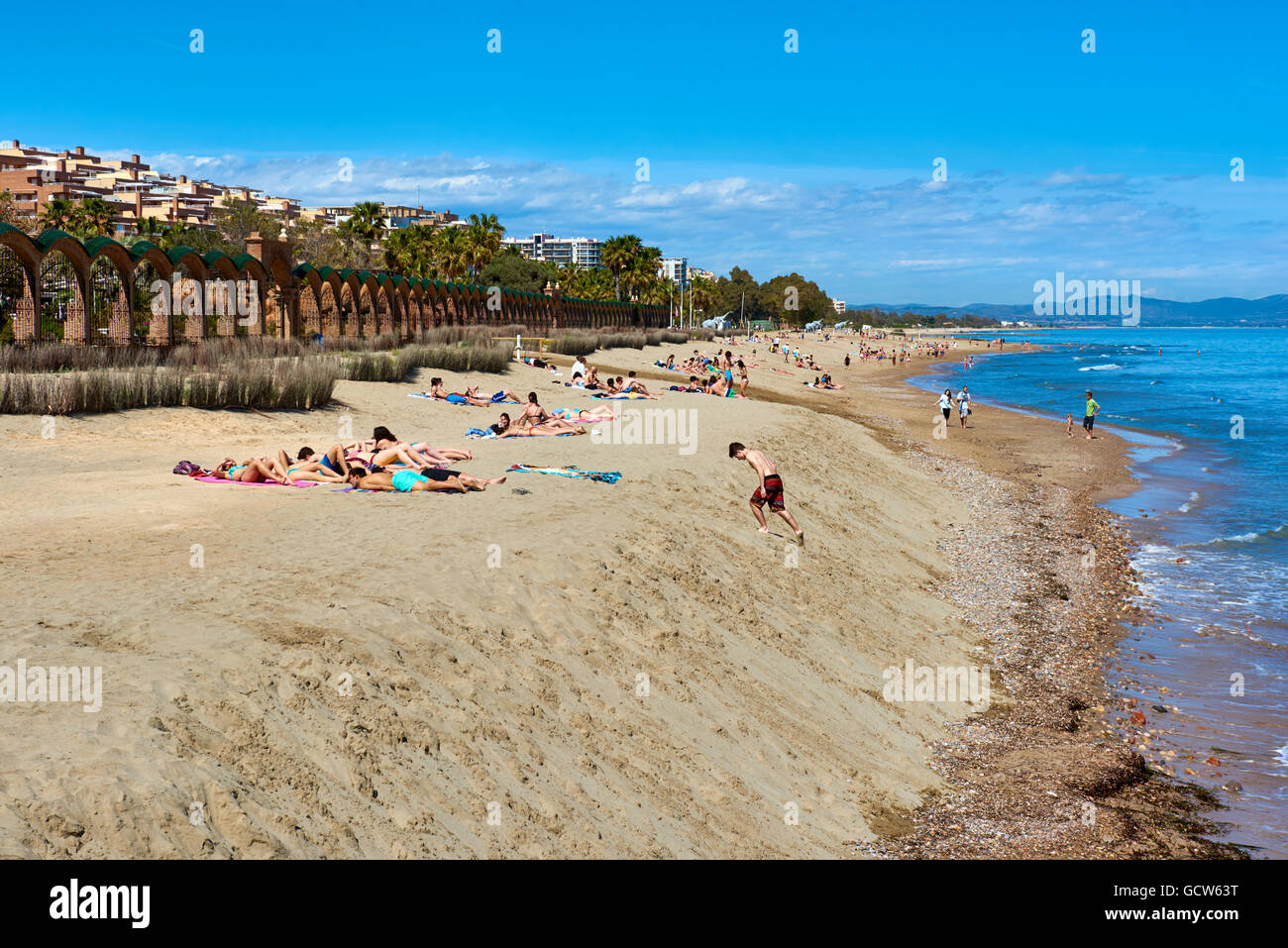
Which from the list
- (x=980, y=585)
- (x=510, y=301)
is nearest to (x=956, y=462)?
(x=980, y=585)

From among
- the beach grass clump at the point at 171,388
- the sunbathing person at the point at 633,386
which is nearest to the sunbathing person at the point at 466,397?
the beach grass clump at the point at 171,388

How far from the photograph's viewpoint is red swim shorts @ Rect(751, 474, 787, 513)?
1298cm

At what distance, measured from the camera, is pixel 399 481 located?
12.1 metres

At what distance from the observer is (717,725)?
7605mm

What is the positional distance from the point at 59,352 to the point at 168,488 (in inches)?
358

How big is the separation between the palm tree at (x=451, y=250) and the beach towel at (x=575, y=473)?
58602 mm

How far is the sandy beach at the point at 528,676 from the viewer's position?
4.91m

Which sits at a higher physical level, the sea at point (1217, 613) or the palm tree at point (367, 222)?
the palm tree at point (367, 222)

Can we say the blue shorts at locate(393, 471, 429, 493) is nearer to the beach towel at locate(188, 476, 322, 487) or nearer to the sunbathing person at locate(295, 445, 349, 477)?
the sunbathing person at locate(295, 445, 349, 477)

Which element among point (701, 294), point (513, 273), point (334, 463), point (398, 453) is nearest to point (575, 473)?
point (398, 453)

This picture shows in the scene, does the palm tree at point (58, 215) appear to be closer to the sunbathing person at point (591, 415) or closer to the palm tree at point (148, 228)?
the palm tree at point (148, 228)

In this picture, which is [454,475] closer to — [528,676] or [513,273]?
[528,676]

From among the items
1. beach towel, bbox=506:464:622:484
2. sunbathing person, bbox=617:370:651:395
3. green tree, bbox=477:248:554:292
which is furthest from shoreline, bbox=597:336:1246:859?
green tree, bbox=477:248:554:292

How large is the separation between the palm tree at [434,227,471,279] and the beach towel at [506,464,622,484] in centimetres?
5860
